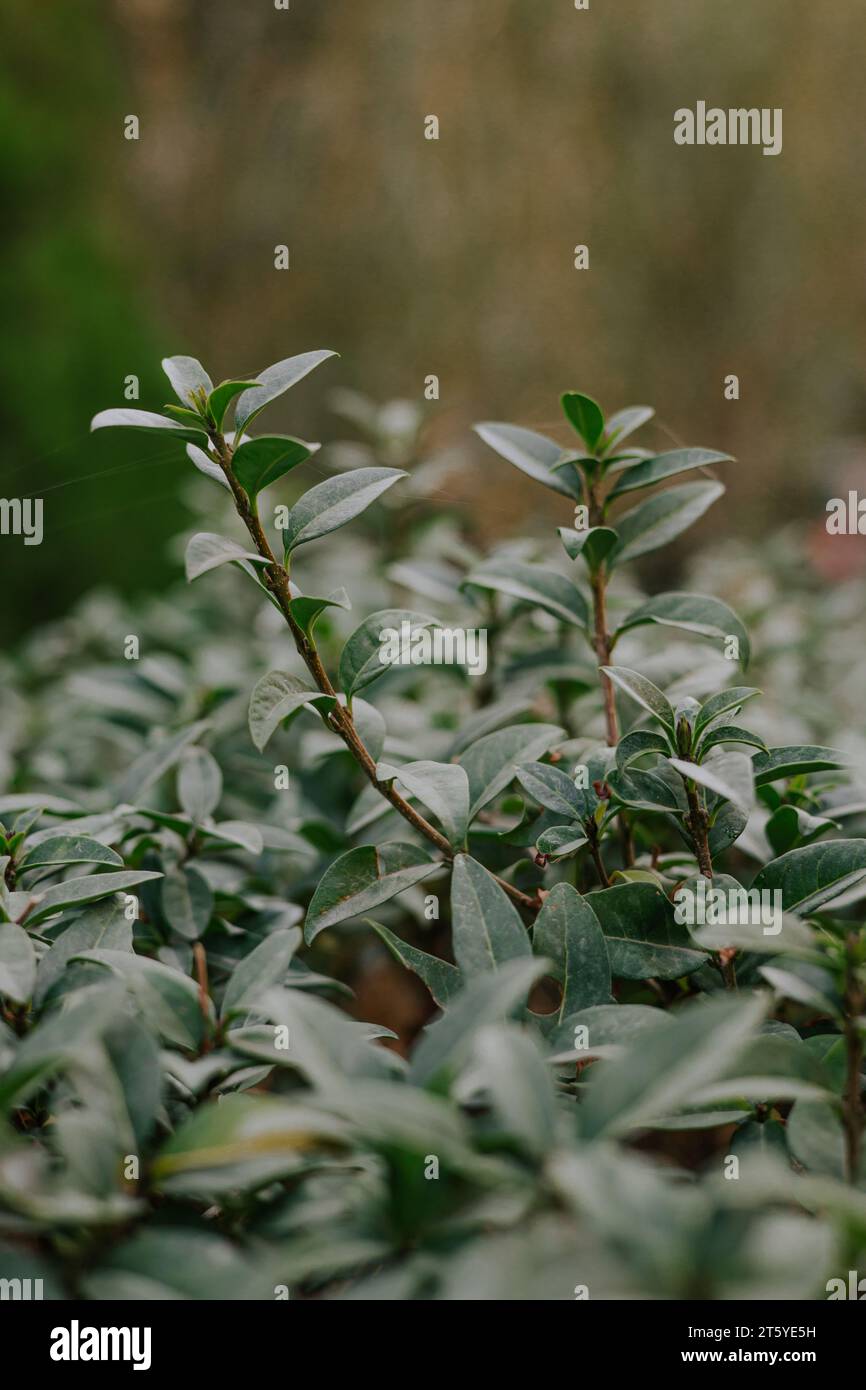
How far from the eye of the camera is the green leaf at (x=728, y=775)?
0.64 metres

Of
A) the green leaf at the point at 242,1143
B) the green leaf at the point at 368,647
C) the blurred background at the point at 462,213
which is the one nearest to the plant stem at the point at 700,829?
the green leaf at the point at 368,647

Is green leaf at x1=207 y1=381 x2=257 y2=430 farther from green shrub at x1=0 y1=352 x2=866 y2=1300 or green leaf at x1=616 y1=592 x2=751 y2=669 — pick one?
green leaf at x1=616 y1=592 x2=751 y2=669

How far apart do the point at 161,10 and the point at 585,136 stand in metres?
1.36

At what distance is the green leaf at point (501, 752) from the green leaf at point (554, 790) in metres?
0.05

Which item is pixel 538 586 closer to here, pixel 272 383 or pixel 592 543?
pixel 592 543

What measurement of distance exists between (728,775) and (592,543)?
0.29 m

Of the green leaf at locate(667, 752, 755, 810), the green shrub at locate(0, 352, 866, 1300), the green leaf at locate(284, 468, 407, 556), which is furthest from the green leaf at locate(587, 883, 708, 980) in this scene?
the green leaf at locate(284, 468, 407, 556)

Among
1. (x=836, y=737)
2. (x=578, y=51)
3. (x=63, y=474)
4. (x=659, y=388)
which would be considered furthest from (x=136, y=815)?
(x=578, y=51)

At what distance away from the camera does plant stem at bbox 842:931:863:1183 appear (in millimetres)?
554

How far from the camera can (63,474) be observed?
8.38 ft

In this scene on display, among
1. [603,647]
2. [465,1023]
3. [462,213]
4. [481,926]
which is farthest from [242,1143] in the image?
[462,213]

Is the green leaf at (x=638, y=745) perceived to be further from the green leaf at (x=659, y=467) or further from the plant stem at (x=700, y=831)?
the green leaf at (x=659, y=467)

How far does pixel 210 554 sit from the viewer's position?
69 cm
